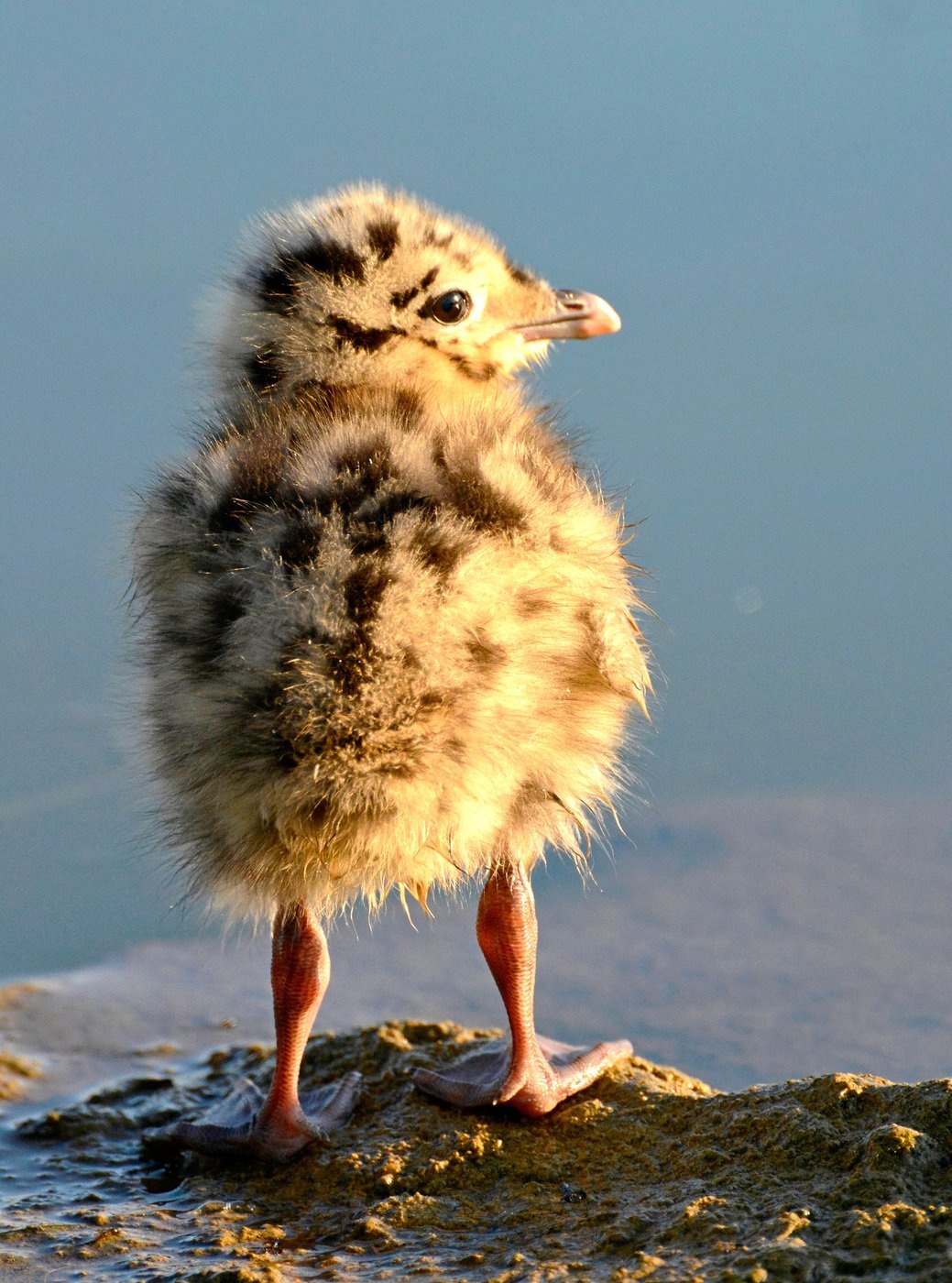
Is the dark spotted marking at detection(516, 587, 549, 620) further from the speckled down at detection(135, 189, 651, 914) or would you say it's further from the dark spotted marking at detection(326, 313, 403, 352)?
the dark spotted marking at detection(326, 313, 403, 352)

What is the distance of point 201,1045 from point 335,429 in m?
1.75

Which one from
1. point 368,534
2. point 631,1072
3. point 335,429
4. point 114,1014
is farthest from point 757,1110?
point 114,1014

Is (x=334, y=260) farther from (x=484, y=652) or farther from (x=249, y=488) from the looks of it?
(x=484, y=652)

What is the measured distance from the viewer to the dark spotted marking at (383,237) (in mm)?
2646

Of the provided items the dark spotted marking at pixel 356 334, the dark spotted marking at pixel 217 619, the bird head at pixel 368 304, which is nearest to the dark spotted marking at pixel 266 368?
the bird head at pixel 368 304

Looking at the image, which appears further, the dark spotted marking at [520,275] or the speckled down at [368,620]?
the dark spotted marking at [520,275]

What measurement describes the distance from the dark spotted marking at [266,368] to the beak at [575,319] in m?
0.58

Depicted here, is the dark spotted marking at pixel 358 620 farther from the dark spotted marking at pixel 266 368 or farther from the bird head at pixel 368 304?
the dark spotted marking at pixel 266 368

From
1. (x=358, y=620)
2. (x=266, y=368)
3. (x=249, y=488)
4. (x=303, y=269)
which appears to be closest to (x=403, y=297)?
(x=303, y=269)

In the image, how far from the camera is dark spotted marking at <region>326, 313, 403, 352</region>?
2584mm

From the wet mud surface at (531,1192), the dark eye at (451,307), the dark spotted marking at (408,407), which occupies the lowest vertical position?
the wet mud surface at (531,1192)

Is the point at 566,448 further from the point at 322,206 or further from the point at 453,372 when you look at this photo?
the point at 322,206

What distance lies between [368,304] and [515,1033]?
1406 mm

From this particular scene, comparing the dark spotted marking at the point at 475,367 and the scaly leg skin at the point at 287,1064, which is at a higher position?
the dark spotted marking at the point at 475,367
